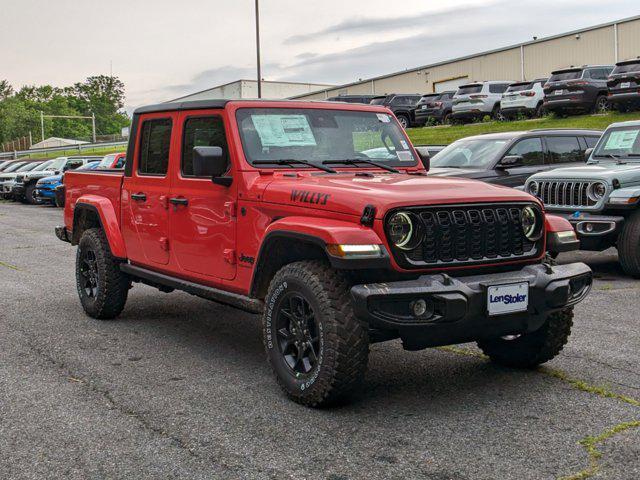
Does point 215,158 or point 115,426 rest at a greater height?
point 215,158

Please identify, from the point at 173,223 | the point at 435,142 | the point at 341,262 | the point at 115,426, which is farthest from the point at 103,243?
the point at 435,142

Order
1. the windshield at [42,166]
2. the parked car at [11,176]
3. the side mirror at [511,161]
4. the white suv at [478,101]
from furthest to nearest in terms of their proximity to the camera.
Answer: the white suv at [478,101], the windshield at [42,166], the parked car at [11,176], the side mirror at [511,161]

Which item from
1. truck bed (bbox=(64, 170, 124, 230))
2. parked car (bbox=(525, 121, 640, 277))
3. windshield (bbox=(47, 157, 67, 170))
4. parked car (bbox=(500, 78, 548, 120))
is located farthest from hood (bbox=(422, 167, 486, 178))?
windshield (bbox=(47, 157, 67, 170))

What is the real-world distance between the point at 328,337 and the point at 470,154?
9.28 metres

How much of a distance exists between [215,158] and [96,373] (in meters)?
1.71

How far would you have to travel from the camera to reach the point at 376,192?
4.75m

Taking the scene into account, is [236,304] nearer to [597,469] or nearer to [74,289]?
[597,469]

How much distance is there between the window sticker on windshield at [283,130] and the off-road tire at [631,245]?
4.82m

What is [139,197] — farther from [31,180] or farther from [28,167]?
[28,167]

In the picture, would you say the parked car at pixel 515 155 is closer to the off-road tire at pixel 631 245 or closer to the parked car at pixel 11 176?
the off-road tire at pixel 631 245

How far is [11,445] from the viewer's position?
4.29m

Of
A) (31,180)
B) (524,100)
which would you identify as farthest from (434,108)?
(31,180)

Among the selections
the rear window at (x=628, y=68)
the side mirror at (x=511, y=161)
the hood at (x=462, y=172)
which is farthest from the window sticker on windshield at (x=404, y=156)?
the rear window at (x=628, y=68)

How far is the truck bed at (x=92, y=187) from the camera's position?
7.32 meters
